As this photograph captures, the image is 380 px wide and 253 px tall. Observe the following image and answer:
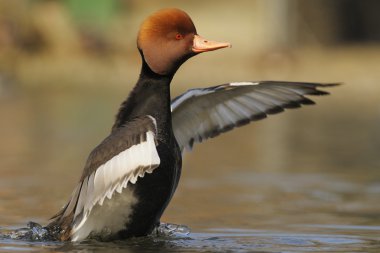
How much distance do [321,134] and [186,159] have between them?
282 centimetres

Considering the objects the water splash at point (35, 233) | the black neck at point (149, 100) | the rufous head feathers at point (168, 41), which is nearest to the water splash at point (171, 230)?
the water splash at point (35, 233)

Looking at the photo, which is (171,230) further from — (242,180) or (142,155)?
(242,180)

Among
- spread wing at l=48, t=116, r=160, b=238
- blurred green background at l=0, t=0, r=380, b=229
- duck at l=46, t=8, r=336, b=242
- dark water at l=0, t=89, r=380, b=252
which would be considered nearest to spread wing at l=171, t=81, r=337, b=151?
duck at l=46, t=8, r=336, b=242

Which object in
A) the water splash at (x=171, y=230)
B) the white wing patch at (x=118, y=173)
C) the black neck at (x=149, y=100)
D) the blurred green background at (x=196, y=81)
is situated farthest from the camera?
the blurred green background at (x=196, y=81)

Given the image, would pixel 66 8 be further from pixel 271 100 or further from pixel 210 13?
pixel 271 100

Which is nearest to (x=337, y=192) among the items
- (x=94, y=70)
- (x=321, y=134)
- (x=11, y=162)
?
(x=11, y=162)

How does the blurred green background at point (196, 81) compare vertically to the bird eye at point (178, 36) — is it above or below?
above

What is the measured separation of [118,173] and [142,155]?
20 centimetres

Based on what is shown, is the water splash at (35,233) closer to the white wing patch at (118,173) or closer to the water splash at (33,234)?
the water splash at (33,234)

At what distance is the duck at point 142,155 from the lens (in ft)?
26.0

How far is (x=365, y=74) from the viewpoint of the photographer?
2277cm

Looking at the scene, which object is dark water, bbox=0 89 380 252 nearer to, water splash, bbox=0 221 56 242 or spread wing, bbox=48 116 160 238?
water splash, bbox=0 221 56 242

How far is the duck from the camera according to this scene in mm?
7926

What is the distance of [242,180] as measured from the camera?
480 inches
